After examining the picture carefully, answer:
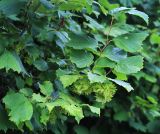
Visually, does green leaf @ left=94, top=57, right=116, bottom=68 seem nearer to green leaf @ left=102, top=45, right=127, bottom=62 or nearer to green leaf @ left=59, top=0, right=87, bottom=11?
green leaf @ left=102, top=45, right=127, bottom=62

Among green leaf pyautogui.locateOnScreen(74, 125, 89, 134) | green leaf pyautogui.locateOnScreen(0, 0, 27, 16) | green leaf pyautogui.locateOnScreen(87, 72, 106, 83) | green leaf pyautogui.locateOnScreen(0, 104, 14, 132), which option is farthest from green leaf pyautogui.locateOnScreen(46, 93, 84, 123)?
green leaf pyautogui.locateOnScreen(74, 125, 89, 134)

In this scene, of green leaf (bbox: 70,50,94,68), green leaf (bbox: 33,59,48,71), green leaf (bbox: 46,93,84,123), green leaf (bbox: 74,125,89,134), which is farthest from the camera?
green leaf (bbox: 74,125,89,134)

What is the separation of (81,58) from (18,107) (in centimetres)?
27

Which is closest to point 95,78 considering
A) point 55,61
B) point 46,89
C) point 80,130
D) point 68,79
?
point 68,79

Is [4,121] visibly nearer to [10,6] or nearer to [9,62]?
[9,62]

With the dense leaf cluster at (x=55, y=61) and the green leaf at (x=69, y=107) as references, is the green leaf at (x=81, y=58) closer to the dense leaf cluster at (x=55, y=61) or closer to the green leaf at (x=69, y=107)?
the dense leaf cluster at (x=55, y=61)

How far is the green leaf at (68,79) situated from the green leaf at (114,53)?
133mm

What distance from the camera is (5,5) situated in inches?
53.0

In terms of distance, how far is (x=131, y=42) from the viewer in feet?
4.32

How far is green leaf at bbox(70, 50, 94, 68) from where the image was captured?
4.23ft

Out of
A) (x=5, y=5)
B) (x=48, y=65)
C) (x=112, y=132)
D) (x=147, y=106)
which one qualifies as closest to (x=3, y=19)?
(x=5, y=5)

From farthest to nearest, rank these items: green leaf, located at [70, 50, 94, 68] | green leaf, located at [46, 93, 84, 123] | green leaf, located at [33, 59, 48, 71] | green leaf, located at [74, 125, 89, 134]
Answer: green leaf, located at [74, 125, 89, 134] < green leaf, located at [33, 59, 48, 71] < green leaf, located at [70, 50, 94, 68] < green leaf, located at [46, 93, 84, 123]

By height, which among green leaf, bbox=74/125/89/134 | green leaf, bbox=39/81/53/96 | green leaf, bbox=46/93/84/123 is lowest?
green leaf, bbox=74/125/89/134

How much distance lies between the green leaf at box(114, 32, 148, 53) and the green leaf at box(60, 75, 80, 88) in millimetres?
198
